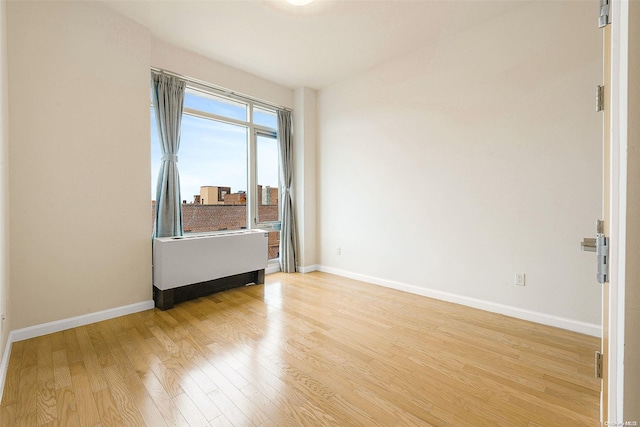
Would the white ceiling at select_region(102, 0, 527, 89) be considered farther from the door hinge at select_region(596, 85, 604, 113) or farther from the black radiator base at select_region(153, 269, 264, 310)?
the black radiator base at select_region(153, 269, 264, 310)

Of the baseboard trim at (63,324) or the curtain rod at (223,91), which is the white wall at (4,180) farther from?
the curtain rod at (223,91)

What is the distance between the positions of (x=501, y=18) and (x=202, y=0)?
2824mm

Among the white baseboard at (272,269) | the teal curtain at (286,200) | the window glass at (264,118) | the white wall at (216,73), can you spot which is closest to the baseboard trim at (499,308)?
the teal curtain at (286,200)

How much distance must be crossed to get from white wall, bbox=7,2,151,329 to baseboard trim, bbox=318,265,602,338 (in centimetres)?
283

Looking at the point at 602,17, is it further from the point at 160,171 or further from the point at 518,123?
the point at 160,171

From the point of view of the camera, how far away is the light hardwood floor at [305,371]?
147cm

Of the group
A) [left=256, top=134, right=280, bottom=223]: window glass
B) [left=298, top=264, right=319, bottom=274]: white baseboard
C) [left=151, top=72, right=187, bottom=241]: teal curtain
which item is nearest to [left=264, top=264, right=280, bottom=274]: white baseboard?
[left=298, top=264, right=319, bottom=274]: white baseboard

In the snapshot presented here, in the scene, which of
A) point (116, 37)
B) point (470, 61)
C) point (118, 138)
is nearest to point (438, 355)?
point (470, 61)

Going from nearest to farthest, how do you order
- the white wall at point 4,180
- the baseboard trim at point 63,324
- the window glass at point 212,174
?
the white wall at point 4,180 → the baseboard trim at point 63,324 → the window glass at point 212,174

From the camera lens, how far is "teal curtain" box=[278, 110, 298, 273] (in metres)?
4.41

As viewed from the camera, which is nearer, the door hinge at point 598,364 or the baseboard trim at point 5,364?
the door hinge at point 598,364

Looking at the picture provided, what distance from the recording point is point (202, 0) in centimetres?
251

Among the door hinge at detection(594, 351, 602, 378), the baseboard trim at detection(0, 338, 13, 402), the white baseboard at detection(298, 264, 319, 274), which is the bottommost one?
the baseboard trim at detection(0, 338, 13, 402)

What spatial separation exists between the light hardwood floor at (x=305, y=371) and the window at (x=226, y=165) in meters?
1.40
